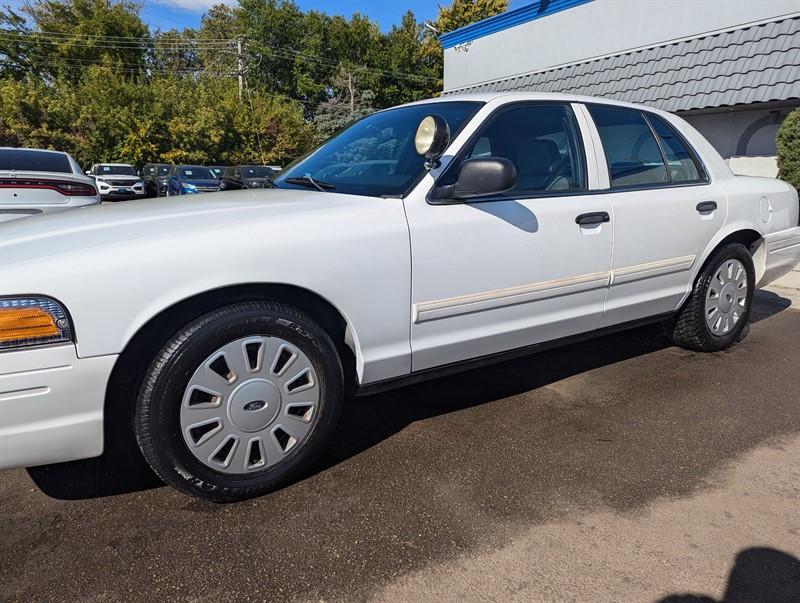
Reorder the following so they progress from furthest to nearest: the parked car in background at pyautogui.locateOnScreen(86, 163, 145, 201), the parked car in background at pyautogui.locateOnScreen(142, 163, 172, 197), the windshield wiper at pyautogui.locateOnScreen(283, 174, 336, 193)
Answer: the parked car in background at pyautogui.locateOnScreen(86, 163, 145, 201), the parked car in background at pyautogui.locateOnScreen(142, 163, 172, 197), the windshield wiper at pyautogui.locateOnScreen(283, 174, 336, 193)

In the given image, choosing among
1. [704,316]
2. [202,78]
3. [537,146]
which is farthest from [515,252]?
[202,78]

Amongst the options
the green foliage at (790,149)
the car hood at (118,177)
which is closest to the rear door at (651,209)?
the green foliage at (790,149)

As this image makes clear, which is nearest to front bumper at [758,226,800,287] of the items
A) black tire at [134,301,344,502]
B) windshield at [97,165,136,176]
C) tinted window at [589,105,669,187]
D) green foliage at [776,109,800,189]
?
tinted window at [589,105,669,187]

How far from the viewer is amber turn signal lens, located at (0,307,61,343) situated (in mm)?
1777

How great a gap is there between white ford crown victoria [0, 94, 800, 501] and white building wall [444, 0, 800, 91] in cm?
912

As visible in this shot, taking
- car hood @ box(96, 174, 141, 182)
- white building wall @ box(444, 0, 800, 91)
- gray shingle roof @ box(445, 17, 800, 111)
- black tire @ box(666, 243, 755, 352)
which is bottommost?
A: black tire @ box(666, 243, 755, 352)

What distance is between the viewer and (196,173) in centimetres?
1844

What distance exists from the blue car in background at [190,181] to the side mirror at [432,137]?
11.6 metres

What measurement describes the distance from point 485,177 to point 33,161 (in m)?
6.13

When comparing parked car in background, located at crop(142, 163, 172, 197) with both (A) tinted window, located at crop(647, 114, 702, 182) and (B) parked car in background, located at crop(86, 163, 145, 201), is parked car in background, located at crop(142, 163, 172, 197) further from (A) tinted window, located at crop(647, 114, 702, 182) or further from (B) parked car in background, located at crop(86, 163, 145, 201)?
(A) tinted window, located at crop(647, 114, 702, 182)

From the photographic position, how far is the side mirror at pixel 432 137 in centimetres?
245

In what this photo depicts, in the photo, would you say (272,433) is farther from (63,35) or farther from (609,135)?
(63,35)

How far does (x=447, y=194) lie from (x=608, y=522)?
4.99 ft

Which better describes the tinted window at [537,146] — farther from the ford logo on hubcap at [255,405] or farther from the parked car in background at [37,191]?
the parked car in background at [37,191]
